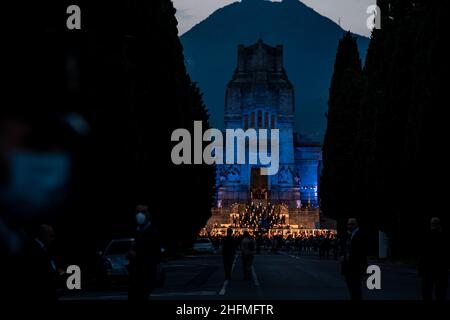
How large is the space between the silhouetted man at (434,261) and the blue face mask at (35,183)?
1621cm

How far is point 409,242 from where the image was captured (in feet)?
164


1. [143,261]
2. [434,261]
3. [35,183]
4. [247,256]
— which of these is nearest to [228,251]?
[247,256]

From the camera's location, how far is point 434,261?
1761 cm

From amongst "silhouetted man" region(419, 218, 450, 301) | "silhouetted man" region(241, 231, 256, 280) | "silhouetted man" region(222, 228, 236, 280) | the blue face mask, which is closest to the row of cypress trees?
"silhouetted man" region(241, 231, 256, 280)

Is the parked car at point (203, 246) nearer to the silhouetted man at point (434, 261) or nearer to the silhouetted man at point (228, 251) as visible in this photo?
the silhouetted man at point (228, 251)

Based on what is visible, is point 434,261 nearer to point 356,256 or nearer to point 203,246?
point 356,256

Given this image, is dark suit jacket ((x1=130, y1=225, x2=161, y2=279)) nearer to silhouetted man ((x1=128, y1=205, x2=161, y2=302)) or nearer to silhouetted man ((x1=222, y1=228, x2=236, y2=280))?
silhouetted man ((x1=128, y1=205, x2=161, y2=302))

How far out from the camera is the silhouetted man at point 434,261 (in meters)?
17.6

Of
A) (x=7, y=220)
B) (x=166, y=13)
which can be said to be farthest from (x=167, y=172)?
(x=7, y=220)

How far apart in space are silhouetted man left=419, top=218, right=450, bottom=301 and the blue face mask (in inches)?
638

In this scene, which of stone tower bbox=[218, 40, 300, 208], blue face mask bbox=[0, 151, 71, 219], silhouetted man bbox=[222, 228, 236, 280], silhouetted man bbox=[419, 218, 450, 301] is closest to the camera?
blue face mask bbox=[0, 151, 71, 219]

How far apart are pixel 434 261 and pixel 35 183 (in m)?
16.3

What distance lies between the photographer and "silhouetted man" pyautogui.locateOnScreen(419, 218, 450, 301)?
17.6 m
